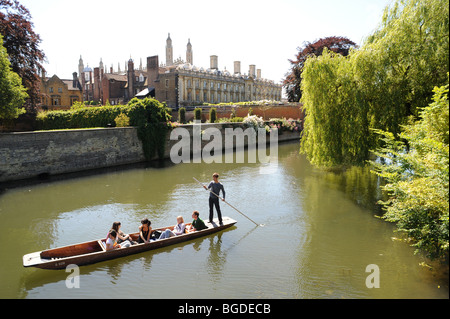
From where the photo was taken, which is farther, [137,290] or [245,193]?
[245,193]

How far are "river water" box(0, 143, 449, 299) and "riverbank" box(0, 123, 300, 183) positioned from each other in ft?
6.44

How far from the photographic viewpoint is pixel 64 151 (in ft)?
62.1

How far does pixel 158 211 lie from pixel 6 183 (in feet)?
31.0

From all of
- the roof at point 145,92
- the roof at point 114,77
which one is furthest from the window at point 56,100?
the roof at point 114,77

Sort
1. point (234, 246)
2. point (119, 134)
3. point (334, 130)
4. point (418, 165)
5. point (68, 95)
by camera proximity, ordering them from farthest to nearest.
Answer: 1. point (68, 95)
2. point (119, 134)
3. point (334, 130)
4. point (234, 246)
5. point (418, 165)

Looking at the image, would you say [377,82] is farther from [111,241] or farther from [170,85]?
[170,85]

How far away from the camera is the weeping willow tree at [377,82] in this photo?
10359mm

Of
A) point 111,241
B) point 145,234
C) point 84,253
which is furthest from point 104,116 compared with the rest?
point 111,241

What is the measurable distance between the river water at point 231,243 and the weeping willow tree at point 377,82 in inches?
88.0

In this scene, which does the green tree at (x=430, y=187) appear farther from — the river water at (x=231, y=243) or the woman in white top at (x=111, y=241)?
the woman in white top at (x=111, y=241)

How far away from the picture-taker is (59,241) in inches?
368
